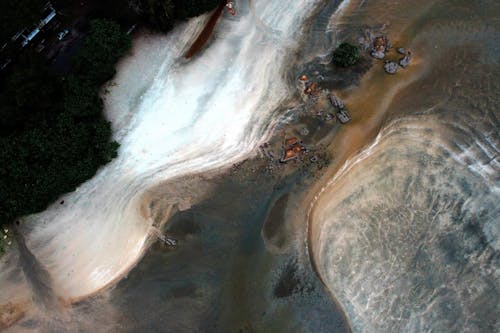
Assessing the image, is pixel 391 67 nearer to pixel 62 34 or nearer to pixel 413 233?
pixel 413 233

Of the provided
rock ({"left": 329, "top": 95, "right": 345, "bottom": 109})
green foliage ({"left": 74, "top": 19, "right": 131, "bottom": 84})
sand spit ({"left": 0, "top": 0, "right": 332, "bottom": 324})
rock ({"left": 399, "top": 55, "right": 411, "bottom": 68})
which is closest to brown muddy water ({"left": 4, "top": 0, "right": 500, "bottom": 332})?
rock ({"left": 329, "top": 95, "right": 345, "bottom": 109})

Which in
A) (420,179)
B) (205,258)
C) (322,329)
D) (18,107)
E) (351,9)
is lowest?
(322,329)

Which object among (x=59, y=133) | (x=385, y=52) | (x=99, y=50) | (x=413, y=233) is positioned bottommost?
(x=413, y=233)

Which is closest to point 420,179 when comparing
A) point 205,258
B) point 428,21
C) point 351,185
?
point 351,185

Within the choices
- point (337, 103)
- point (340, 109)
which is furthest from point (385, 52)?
point (340, 109)

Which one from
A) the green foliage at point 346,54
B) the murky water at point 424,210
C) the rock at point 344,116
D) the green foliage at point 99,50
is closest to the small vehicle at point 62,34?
the green foliage at point 99,50

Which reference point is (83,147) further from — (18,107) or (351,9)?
(351,9)
